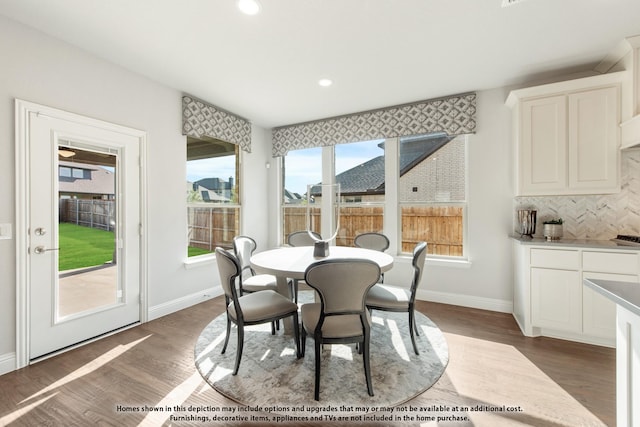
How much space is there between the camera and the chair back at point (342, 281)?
1.70m

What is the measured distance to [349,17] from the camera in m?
2.01

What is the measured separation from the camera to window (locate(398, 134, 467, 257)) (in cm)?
355

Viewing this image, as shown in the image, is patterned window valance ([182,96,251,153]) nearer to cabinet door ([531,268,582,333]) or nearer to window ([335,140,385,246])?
window ([335,140,385,246])

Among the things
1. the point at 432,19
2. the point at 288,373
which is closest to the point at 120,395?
the point at 288,373

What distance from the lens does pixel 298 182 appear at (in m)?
4.70

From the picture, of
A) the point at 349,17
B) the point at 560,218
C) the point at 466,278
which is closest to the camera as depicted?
the point at 349,17

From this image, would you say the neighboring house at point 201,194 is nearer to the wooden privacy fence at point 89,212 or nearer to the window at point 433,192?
the wooden privacy fence at point 89,212

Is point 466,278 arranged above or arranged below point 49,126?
below

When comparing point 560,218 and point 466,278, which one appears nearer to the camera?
point 560,218

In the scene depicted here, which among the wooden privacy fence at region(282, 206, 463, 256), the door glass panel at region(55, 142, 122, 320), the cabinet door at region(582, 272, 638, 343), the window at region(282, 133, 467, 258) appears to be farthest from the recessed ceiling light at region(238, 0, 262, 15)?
the cabinet door at region(582, 272, 638, 343)

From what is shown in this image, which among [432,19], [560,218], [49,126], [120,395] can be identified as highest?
[432,19]

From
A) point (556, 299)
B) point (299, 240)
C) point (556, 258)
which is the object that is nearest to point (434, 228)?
point (556, 258)

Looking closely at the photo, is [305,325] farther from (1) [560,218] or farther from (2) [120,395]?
(1) [560,218]

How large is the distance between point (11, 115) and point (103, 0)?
1.14m
